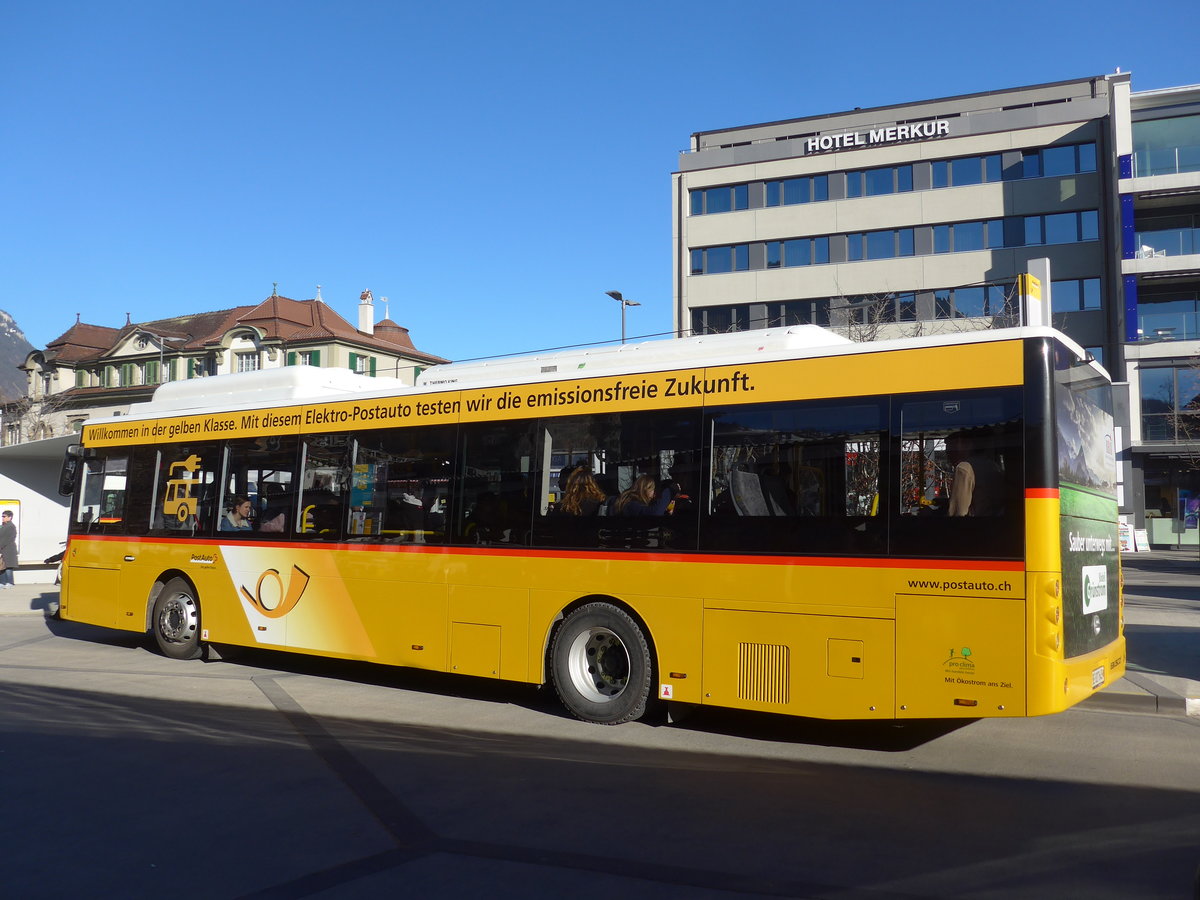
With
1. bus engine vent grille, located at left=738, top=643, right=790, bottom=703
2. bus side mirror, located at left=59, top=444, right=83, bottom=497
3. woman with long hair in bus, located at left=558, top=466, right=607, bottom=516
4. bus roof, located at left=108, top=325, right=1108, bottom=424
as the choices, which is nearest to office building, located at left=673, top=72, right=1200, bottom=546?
bus roof, located at left=108, top=325, right=1108, bottom=424

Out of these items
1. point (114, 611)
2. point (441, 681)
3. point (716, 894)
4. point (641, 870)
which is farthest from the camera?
point (114, 611)

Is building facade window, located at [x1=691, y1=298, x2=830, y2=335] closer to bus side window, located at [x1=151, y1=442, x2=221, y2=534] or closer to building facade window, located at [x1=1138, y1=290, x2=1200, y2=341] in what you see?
building facade window, located at [x1=1138, y1=290, x2=1200, y2=341]

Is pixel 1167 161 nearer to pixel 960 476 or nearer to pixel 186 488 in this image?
pixel 960 476

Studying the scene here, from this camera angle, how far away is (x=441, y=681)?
11.4 meters

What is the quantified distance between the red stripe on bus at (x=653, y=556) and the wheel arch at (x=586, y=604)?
13.9 inches

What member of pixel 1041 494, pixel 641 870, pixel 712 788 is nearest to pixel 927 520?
pixel 1041 494

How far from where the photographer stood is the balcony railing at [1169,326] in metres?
39.8

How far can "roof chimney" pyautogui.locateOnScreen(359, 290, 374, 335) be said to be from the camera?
73000 millimetres

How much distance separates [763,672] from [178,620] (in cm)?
784

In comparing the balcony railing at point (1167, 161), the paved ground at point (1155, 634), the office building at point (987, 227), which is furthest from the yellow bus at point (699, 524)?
the balcony railing at point (1167, 161)

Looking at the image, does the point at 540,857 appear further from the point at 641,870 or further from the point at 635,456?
the point at 635,456

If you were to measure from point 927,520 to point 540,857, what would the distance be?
3585 millimetres

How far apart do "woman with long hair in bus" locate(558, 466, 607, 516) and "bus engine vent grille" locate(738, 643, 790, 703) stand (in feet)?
5.94

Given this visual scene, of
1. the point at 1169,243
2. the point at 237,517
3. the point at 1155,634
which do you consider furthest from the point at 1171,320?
the point at 237,517
